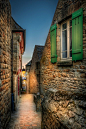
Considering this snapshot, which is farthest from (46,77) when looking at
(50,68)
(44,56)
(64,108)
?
(64,108)

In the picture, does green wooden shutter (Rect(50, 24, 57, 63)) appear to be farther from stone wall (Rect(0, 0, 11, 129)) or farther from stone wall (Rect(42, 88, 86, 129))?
stone wall (Rect(42, 88, 86, 129))

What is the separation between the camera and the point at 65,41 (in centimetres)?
434

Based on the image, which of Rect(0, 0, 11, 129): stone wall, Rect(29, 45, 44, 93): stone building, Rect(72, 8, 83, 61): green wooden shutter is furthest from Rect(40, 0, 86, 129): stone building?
Rect(29, 45, 44, 93): stone building

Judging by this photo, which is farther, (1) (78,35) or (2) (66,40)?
(2) (66,40)

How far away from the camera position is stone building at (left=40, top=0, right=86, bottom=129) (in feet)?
6.60

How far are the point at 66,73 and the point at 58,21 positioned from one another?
2420 millimetres

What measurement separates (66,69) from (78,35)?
1449mm

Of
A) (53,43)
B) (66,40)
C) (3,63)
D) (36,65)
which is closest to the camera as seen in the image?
(3,63)

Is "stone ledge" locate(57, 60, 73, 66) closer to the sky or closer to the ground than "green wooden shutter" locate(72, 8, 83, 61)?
closer to the ground

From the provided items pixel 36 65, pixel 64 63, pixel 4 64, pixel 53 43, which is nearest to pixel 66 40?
pixel 53 43

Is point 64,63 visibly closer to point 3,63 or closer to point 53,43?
point 53,43

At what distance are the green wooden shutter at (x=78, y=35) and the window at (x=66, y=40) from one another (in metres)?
0.46

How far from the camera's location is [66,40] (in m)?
4.30

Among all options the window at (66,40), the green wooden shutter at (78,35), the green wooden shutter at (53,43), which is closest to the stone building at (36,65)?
the green wooden shutter at (53,43)
